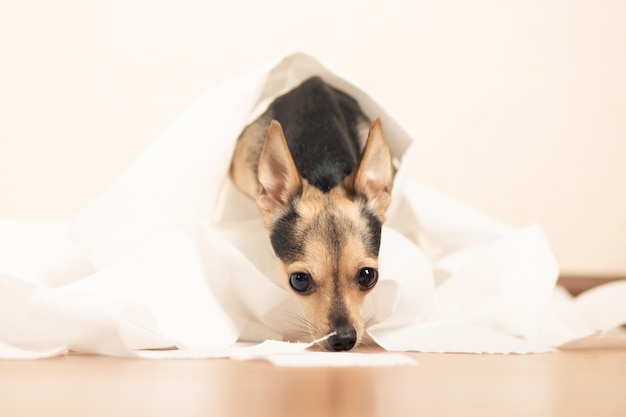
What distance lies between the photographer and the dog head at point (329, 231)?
1.80 meters

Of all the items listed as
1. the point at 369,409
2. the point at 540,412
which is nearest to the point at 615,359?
the point at 540,412

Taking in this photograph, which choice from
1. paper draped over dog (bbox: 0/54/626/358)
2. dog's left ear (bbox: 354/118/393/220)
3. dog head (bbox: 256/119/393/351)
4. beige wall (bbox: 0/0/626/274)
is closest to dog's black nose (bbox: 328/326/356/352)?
dog head (bbox: 256/119/393/351)

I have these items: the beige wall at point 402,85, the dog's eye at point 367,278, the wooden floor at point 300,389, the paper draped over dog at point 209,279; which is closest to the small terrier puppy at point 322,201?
the dog's eye at point 367,278

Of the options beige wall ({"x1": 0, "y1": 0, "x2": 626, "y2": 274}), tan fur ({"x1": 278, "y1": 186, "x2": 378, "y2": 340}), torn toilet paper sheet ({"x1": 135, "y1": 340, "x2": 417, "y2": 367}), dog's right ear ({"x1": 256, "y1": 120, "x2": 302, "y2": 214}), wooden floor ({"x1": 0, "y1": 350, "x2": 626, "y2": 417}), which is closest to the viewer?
wooden floor ({"x1": 0, "y1": 350, "x2": 626, "y2": 417})

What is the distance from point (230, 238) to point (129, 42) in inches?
50.2

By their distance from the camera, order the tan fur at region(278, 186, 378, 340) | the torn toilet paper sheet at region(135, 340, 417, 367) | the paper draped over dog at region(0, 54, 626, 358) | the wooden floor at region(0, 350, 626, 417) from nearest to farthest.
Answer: the wooden floor at region(0, 350, 626, 417) < the torn toilet paper sheet at region(135, 340, 417, 367) < the paper draped over dog at region(0, 54, 626, 358) < the tan fur at region(278, 186, 378, 340)

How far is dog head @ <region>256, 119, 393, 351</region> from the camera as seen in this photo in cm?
180

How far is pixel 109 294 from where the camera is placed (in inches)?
67.7

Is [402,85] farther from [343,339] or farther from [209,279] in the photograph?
[343,339]

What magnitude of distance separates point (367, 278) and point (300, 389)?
73cm

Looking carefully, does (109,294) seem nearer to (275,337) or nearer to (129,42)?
(275,337)

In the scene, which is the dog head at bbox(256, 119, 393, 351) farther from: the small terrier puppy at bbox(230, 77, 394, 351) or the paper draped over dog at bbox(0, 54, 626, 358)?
the paper draped over dog at bbox(0, 54, 626, 358)

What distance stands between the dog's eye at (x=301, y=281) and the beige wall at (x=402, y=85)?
1413 mm

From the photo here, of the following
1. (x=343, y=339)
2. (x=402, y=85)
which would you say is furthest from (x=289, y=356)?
(x=402, y=85)
